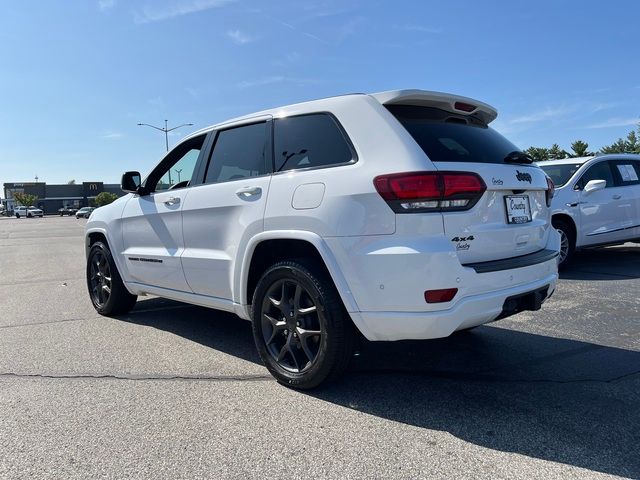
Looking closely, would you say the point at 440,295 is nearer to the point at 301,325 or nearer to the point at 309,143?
the point at 301,325

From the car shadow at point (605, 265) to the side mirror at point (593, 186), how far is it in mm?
1241

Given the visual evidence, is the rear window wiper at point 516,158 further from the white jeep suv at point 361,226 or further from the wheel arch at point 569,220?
the wheel arch at point 569,220

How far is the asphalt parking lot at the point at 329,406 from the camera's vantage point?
258 centimetres

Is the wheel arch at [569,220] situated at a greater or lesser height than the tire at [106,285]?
greater

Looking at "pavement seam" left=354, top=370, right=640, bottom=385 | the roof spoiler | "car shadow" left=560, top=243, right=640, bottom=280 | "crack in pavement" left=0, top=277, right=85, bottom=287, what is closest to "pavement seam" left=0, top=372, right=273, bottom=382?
"pavement seam" left=354, top=370, right=640, bottom=385

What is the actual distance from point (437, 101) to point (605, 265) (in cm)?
653

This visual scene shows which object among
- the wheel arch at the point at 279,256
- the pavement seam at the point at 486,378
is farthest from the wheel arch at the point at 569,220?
the wheel arch at the point at 279,256

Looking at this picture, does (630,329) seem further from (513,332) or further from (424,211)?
(424,211)

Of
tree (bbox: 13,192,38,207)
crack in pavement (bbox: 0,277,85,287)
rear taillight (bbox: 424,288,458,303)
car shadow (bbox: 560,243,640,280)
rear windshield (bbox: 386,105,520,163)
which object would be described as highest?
tree (bbox: 13,192,38,207)

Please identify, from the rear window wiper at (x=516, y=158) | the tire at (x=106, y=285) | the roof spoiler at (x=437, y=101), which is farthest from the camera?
the tire at (x=106, y=285)

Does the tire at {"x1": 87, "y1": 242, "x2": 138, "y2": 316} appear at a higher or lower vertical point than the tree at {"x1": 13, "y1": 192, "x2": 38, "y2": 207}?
lower

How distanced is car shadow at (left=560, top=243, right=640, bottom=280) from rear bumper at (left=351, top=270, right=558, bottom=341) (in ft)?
16.5

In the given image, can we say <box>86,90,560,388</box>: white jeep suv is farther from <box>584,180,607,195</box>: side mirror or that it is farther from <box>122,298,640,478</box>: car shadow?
<box>584,180,607,195</box>: side mirror

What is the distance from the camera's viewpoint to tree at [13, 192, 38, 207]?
100562 mm
